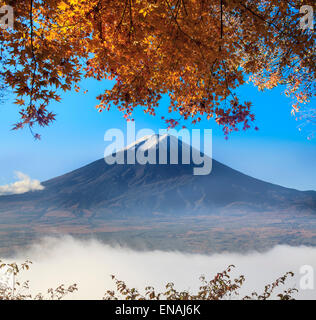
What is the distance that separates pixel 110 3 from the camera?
16.9ft

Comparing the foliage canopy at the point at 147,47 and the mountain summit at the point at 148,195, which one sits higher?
the foliage canopy at the point at 147,47

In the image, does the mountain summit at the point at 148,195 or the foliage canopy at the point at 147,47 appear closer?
the foliage canopy at the point at 147,47

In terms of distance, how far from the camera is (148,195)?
75.8 m

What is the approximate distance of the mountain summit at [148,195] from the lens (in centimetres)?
6706

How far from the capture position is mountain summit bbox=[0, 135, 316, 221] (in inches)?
2640

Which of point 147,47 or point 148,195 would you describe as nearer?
point 147,47

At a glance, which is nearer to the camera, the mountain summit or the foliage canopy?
the foliage canopy

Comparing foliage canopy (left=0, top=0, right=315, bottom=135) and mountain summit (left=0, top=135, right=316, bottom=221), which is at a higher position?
foliage canopy (left=0, top=0, right=315, bottom=135)

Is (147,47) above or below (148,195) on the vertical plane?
above

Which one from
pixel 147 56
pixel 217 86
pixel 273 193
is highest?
pixel 147 56
